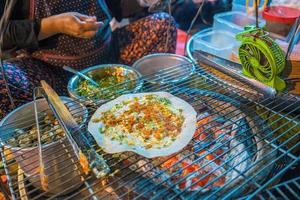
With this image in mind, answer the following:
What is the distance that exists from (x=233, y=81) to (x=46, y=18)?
4.33 ft

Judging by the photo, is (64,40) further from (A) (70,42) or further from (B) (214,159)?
(B) (214,159)

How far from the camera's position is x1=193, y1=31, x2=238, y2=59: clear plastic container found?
209cm

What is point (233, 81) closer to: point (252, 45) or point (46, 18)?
point (252, 45)

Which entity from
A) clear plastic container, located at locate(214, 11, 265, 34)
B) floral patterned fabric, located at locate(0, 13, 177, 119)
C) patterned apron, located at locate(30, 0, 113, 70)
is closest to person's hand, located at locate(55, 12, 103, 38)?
patterned apron, located at locate(30, 0, 113, 70)

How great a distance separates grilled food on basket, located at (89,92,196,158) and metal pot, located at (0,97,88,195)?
13 cm

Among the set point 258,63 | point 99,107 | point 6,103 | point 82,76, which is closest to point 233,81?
point 258,63

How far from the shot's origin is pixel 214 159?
106 centimetres

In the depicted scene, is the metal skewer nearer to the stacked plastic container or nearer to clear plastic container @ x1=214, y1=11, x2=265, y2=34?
the stacked plastic container

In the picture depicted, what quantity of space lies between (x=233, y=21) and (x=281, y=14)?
0.56 metres

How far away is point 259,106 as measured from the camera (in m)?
1.37

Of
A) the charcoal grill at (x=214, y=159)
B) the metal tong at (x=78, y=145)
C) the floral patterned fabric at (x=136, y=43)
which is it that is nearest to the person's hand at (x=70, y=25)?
the floral patterned fabric at (x=136, y=43)

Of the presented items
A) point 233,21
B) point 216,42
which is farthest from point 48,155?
point 233,21

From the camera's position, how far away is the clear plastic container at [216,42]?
209 cm

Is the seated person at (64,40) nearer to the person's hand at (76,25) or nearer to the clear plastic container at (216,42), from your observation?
the person's hand at (76,25)
